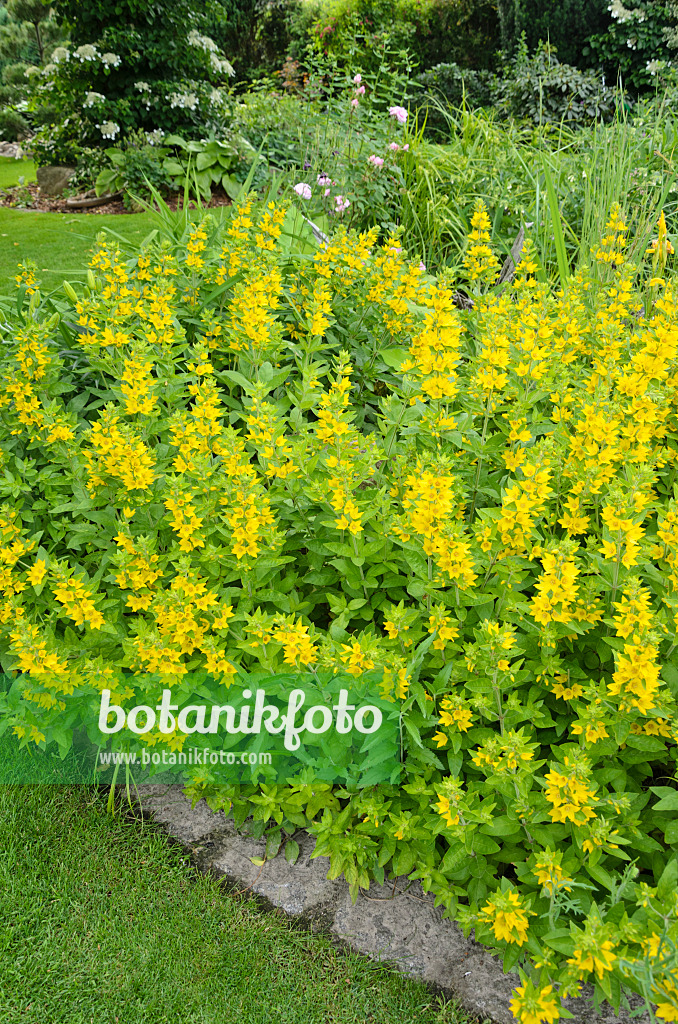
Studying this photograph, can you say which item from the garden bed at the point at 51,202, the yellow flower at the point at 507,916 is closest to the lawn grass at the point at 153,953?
the yellow flower at the point at 507,916

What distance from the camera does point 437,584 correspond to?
1935 millimetres

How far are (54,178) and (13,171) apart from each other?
143 inches

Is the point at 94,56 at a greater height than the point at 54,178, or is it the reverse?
the point at 94,56

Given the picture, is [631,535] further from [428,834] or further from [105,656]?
[105,656]

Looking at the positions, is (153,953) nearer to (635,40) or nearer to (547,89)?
(547,89)

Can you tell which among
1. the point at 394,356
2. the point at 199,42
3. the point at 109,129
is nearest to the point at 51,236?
the point at 109,129

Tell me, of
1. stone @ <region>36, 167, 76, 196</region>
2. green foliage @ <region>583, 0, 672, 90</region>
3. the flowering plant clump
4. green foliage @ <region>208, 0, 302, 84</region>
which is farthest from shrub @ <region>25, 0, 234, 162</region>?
green foliage @ <region>208, 0, 302, 84</region>

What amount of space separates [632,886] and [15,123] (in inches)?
728

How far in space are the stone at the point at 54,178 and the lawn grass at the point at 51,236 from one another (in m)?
0.88

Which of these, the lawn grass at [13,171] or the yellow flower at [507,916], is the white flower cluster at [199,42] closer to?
the lawn grass at [13,171]

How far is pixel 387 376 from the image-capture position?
10.8ft

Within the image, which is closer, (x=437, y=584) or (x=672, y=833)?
(x=672, y=833)

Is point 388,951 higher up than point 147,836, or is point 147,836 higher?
point 388,951

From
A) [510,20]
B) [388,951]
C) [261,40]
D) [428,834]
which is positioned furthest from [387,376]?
[261,40]
